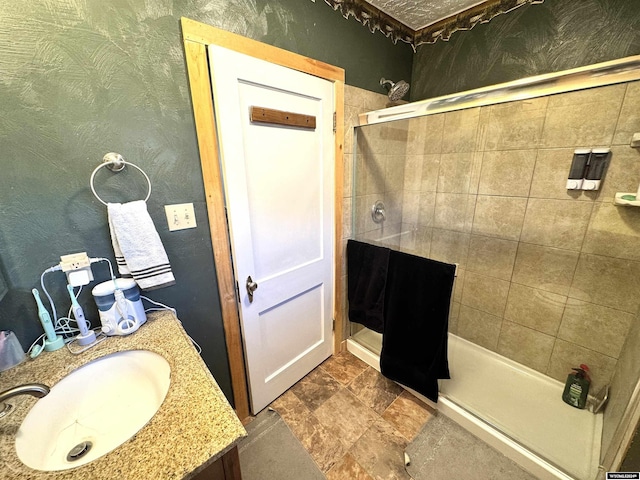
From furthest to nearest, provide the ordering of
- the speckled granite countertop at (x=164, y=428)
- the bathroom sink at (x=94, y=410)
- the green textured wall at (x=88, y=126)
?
the green textured wall at (x=88, y=126)
the bathroom sink at (x=94, y=410)
the speckled granite countertop at (x=164, y=428)

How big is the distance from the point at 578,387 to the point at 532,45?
2040 millimetres

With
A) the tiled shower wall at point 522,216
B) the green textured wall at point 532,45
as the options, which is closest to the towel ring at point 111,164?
the tiled shower wall at point 522,216

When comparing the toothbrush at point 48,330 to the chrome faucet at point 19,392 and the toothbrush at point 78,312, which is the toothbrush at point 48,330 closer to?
the toothbrush at point 78,312

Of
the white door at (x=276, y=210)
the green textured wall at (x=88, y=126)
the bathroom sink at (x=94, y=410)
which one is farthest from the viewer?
the white door at (x=276, y=210)

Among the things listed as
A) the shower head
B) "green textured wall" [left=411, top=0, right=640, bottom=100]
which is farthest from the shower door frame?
"green textured wall" [left=411, top=0, right=640, bottom=100]

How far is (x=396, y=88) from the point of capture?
1.72 m

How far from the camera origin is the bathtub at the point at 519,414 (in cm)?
120

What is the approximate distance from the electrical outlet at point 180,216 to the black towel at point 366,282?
108 centimetres

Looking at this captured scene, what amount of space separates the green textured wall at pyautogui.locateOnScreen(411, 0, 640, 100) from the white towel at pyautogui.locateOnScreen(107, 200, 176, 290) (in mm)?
2109

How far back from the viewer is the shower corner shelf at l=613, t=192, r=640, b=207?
1180 mm

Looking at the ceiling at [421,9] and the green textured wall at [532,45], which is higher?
the ceiling at [421,9]

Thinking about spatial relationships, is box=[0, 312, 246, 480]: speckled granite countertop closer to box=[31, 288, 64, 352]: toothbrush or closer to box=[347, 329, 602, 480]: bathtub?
box=[31, 288, 64, 352]: toothbrush

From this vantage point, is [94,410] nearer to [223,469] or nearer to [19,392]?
[19,392]

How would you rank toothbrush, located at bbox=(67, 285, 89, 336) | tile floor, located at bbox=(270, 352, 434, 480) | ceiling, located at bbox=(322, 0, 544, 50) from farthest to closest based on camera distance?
ceiling, located at bbox=(322, 0, 544, 50), tile floor, located at bbox=(270, 352, 434, 480), toothbrush, located at bbox=(67, 285, 89, 336)
